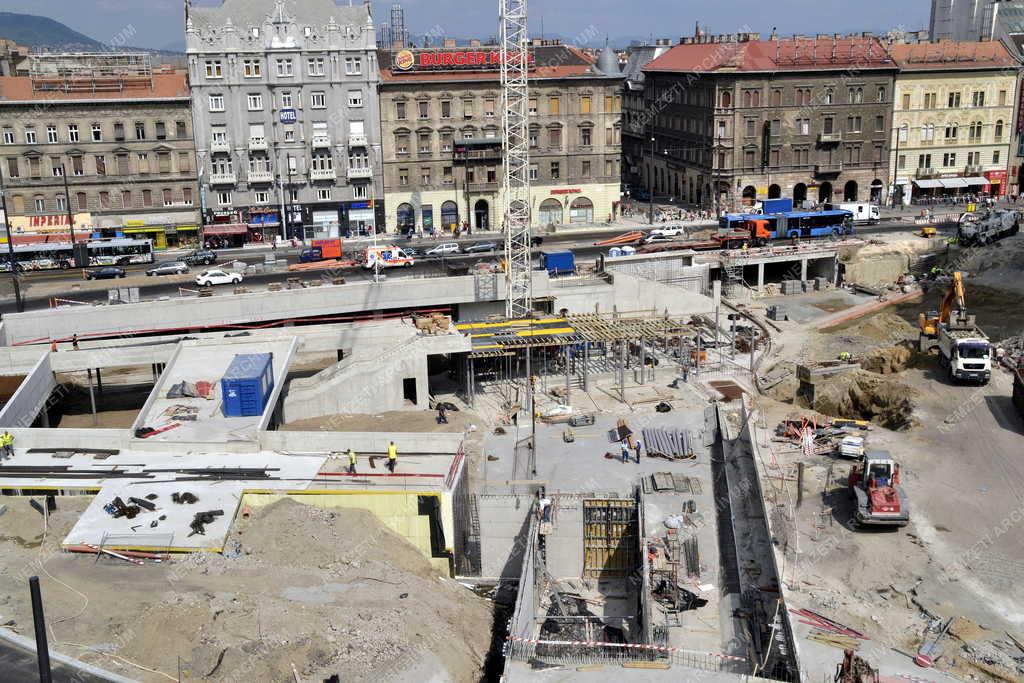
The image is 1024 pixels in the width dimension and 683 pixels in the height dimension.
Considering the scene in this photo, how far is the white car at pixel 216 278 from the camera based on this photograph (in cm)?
7275

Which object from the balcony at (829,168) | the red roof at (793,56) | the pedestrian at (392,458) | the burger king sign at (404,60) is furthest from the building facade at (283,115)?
the pedestrian at (392,458)

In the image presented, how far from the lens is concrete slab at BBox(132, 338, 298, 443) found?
45.1 m

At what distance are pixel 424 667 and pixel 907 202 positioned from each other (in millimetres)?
87569

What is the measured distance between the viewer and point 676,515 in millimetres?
42031

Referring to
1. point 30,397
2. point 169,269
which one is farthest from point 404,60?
Answer: point 30,397

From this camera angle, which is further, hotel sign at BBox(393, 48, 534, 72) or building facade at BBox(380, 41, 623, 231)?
building facade at BBox(380, 41, 623, 231)

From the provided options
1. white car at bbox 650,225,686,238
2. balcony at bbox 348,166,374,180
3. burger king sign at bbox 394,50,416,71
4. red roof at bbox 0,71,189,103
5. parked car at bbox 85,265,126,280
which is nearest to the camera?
parked car at bbox 85,265,126,280

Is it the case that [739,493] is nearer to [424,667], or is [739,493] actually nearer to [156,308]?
[424,667]

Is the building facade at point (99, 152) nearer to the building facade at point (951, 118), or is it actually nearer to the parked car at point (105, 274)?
the parked car at point (105, 274)

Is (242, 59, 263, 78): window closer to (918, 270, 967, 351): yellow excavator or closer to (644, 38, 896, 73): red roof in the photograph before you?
(644, 38, 896, 73): red roof

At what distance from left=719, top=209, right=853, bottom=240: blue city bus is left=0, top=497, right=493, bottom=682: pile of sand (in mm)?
53859

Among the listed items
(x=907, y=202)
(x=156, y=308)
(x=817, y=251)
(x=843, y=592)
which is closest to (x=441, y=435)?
(x=843, y=592)

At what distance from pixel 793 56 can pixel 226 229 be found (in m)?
55.7

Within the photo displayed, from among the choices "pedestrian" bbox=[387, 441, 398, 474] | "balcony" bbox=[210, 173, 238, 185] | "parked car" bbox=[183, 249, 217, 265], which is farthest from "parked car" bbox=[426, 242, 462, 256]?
"pedestrian" bbox=[387, 441, 398, 474]
